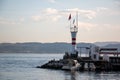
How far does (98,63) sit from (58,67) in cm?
1091

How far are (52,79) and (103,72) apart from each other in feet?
77.8

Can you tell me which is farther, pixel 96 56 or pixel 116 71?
pixel 96 56

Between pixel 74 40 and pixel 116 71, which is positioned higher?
pixel 74 40

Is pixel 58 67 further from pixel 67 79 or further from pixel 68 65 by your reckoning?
pixel 67 79

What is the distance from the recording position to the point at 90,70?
4557 inches

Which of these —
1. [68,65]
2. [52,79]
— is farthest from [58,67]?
[52,79]

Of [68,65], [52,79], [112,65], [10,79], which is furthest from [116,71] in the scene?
[10,79]

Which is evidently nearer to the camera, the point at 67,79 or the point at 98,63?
the point at 67,79

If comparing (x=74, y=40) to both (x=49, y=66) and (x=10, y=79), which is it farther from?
(x=10, y=79)

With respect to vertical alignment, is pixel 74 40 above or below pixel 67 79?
above

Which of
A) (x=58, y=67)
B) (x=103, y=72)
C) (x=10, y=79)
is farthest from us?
(x=58, y=67)

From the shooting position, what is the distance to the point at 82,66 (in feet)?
384

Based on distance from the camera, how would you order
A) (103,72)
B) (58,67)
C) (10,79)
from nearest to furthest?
(10,79) < (103,72) < (58,67)

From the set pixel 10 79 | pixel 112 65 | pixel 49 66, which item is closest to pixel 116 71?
pixel 112 65
